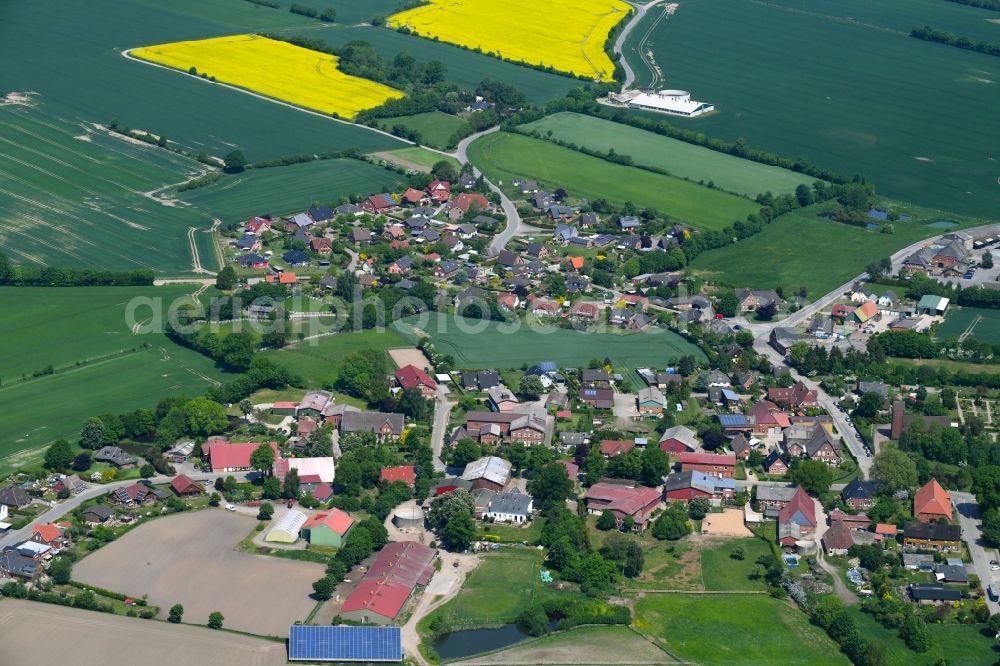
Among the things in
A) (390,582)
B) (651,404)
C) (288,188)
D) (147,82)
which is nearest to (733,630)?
(390,582)

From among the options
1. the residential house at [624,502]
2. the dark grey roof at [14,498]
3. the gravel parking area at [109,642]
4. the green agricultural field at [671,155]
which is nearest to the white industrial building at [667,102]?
the green agricultural field at [671,155]

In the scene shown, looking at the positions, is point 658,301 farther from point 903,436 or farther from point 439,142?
point 439,142

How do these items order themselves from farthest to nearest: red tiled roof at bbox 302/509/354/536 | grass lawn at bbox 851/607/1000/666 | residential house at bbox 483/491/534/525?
1. residential house at bbox 483/491/534/525
2. red tiled roof at bbox 302/509/354/536
3. grass lawn at bbox 851/607/1000/666

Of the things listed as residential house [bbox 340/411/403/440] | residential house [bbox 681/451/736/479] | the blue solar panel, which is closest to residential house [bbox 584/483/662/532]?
Answer: residential house [bbox 681/451/736/479]

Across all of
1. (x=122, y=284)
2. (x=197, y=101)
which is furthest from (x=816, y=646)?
(x=197, y=101)

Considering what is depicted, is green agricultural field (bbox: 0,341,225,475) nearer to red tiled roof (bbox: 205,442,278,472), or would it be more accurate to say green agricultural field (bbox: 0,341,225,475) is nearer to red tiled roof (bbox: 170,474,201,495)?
red tiled roof (bbox: 205,442,278,472)

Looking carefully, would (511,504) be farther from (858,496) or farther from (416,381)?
(858,496)
